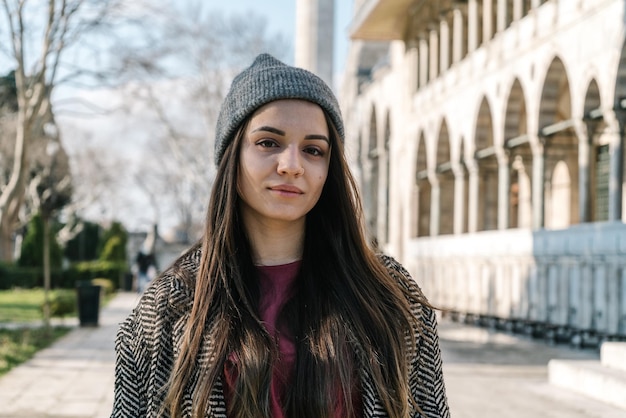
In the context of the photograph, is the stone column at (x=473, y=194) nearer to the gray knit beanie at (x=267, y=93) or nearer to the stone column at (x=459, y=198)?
the stone column at (x=459, y=198)

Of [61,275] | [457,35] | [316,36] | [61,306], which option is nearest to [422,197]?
[457,35]

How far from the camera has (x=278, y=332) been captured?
254 cm

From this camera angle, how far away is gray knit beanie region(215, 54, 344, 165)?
2576 millimetres

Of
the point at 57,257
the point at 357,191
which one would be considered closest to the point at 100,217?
the point at 57,257

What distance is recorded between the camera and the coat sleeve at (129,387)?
258cm

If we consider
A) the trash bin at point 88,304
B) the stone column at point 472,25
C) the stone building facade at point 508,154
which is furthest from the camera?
the stone column at point 472,25

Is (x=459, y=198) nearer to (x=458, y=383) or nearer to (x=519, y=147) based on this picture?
(x=519, y=147)

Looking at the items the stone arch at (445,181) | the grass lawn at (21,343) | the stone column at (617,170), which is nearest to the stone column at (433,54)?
the stone arch at (445,181)

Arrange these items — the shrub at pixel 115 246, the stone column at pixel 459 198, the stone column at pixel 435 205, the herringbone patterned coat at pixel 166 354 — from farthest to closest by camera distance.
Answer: the shrub at pixel 115 246 → the stone column at pixel 435 205 → the stone column at pixel 459 198 → the herringbone patterned coat at pixel 166 354

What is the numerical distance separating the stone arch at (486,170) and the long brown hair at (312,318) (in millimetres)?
22399

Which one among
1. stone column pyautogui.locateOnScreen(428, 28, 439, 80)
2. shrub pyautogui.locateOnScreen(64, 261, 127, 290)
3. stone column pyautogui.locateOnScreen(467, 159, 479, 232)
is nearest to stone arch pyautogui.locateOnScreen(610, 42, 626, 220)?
stone column pyautogui.locateOnScreen(467, 159, 479, 232)

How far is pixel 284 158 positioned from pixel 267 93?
0.55ft

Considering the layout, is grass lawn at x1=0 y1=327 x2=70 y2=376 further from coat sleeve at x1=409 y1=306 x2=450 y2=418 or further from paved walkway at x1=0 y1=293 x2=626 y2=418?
coat sleeve at x1=409 y1=306 x2=450 y2=418

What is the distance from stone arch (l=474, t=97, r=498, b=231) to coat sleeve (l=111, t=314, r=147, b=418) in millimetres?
22627
